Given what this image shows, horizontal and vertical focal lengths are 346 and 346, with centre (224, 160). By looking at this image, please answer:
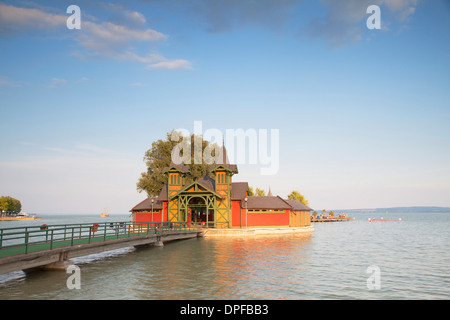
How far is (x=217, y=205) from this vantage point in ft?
161

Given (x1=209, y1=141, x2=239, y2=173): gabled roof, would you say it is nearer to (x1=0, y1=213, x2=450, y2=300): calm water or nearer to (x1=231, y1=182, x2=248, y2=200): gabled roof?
(x1=231, y1=182, x2=248, y2=200): gabled roof

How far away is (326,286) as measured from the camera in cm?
1725

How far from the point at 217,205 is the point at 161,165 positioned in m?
19.8

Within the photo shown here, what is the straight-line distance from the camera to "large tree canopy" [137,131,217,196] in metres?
63.1

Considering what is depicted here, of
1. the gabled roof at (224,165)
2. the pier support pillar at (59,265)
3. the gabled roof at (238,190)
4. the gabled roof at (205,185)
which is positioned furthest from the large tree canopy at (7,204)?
the pier support pillar at (59,265)

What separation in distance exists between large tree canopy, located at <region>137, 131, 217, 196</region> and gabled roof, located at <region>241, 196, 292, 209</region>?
15.2 meters

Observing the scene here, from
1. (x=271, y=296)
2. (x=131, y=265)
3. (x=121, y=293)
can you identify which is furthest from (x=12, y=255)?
(x=271, y=296)

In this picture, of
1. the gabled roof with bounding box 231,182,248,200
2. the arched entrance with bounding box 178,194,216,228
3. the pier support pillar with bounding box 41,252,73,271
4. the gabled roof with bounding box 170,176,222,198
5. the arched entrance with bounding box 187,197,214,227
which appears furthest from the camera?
the arched entrance with bounding box 187,197,214,227

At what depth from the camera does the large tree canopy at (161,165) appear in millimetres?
63094

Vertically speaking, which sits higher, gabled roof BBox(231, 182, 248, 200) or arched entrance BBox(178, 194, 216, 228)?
gabled roof BBox(231, 182, 248, 200)

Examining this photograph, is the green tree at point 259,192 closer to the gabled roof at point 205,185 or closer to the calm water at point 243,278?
the gabled roof at point 205,185

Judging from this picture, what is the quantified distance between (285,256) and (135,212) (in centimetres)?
3316

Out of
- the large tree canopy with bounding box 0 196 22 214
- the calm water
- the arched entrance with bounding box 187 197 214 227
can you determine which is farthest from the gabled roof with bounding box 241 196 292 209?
the large tree canopy with bounding box 0 196 22 214

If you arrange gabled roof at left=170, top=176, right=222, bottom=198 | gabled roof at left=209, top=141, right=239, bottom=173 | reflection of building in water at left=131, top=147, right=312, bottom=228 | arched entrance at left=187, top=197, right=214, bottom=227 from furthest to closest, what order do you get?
1. arched entrance at left=187, top=197, right=214, bottom=227
2. gabled roof at left=209, top=141, right=239, bottom=173
3. reflection of building in water at left=131, top=147, right=312, bottom=228
4. gabled roof at left=170, top=176, right=222, bottom=198
